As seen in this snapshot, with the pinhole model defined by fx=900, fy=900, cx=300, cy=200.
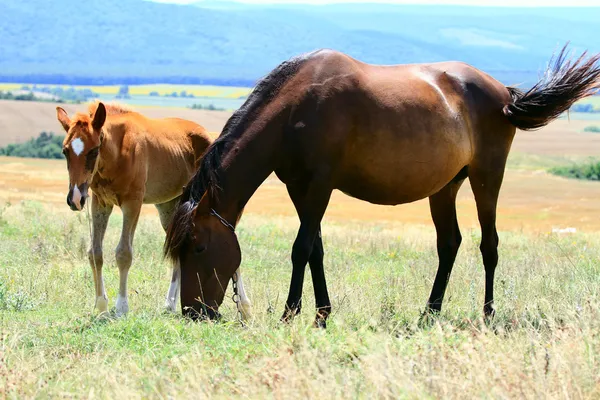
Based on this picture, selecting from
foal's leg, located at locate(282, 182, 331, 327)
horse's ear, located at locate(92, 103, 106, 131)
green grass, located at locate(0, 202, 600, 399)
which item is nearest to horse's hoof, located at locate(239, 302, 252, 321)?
green grass, located at locate(0, 202, 600, 399)

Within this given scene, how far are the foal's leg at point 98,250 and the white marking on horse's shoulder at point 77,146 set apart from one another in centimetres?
117

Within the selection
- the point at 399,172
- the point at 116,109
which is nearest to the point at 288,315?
the point at 399,172

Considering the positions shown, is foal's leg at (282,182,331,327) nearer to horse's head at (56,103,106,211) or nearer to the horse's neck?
the horse's neck

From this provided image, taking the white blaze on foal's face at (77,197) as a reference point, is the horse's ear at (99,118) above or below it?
above

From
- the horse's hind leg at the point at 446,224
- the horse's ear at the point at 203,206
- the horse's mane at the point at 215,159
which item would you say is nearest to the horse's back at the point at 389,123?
the horse's mane at the point at 215,159

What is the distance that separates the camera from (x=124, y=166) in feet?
29.0

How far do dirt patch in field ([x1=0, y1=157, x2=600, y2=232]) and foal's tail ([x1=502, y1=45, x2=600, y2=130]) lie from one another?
16623 mm

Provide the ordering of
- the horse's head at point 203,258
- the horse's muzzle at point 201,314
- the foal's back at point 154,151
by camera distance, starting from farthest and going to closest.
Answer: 1. the foal's back at point 154,151
2. the horse's head at point 203,258
3. the horse's muzzle at point 201,314

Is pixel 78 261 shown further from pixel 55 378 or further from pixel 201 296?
pixel 55 378

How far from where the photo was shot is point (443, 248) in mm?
8836

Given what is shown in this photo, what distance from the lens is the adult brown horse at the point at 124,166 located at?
26.3ft

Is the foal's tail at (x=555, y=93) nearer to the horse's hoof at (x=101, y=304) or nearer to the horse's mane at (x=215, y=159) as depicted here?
the horse's mane at (x=215, y=159)

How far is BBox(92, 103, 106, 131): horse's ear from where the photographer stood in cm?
813

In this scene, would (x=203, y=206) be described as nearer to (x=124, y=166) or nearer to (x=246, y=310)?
(x=246, y=310)
